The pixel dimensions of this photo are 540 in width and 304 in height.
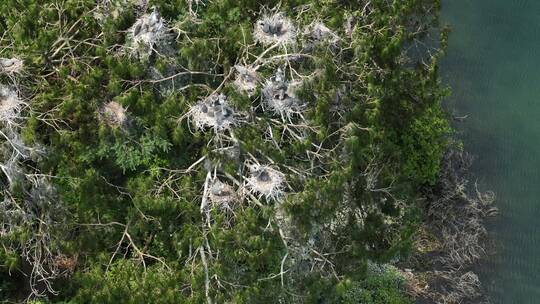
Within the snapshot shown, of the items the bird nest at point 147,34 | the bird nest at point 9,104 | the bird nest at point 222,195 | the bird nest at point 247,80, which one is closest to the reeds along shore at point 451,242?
the bird nest at point 222,195

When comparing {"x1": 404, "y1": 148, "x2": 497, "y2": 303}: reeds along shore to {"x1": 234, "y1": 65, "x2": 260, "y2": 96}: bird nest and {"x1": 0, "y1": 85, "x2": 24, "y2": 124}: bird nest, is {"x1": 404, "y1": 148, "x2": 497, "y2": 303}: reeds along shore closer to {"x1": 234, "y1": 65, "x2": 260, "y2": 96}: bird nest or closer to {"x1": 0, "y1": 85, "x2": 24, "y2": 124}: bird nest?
{"x1": 234, "y1": 65, "x2": 260, "y2": 96}: bird nest

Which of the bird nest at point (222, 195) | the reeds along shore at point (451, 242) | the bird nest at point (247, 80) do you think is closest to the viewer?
the bird nest at point (222, 195)

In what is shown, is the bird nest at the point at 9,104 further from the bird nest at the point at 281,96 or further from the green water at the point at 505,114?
the green water at the point at 505,114

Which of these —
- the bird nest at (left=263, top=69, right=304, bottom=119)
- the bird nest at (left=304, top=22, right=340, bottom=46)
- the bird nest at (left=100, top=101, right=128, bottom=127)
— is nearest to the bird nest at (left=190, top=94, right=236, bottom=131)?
the bird nest at (left=263, top=69, right=304, bottom=119)

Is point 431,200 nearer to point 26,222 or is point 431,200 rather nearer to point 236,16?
point 236,16

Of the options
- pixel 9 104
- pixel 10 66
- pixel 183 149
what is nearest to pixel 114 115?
pixel 183 149

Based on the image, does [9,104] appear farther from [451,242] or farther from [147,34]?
[451,242]
